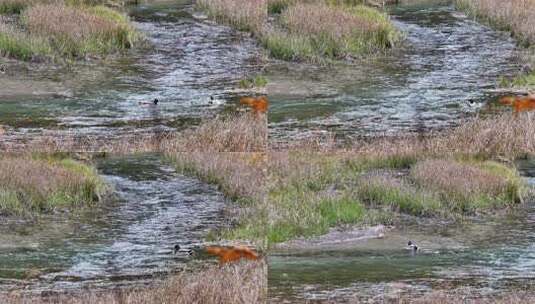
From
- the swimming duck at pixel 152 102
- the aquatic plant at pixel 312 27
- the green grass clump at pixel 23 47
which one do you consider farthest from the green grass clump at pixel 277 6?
the green grass clump at pixel 23 47

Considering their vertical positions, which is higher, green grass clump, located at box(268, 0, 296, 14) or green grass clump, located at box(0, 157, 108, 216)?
green grass clump, located at box(268, 0, 296, 14)

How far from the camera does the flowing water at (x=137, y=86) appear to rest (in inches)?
240

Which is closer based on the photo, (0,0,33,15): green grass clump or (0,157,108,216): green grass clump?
(0,157,108,216): green grass clump

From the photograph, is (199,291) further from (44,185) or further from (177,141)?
(44,185)

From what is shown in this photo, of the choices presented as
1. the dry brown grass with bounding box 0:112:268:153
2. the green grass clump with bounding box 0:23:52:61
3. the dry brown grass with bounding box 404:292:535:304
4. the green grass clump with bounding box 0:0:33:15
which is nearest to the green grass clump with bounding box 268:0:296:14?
the dry brown grass with bounding box 0:112:268:153

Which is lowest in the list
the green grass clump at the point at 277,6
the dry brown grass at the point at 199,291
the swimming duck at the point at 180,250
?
the dry brown grass at the point at 199,291

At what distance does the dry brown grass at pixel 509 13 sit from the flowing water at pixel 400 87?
0.34ft

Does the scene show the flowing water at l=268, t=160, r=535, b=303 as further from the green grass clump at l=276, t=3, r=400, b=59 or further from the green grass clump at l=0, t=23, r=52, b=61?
the green grass clump at l=0, t=23, r=52, b=61

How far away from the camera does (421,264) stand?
6.16 metres

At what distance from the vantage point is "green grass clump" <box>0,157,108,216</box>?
5.98 m

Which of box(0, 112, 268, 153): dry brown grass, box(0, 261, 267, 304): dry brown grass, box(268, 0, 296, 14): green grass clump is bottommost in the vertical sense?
box(0, 261, 267, 304): dry brown grass

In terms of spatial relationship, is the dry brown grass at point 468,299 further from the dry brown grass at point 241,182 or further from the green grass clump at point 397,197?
the dry brown grass at point 241,182

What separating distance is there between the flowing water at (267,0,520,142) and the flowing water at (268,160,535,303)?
52 cm

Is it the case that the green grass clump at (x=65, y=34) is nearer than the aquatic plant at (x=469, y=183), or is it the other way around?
the aquatic plant at (x=469, y=183)
